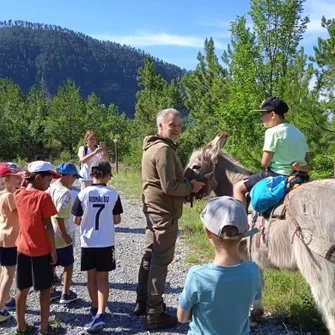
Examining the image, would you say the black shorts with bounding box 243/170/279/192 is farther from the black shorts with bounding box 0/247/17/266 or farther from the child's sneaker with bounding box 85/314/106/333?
the black shorts with bounding box 0/247/17/266

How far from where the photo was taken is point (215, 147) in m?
4.49

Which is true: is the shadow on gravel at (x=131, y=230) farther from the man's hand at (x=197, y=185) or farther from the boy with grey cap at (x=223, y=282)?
the boy with grey cap at (x=223, y=282)

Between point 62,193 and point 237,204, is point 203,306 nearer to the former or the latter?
point 237,204

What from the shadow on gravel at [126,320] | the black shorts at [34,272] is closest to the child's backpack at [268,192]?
the shadow on gravel at [126,320]

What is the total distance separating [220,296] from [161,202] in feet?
6.44

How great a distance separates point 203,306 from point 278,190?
1.88 metres

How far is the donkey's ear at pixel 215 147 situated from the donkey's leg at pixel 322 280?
1635mm

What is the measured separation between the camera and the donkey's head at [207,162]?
4438 millimetres

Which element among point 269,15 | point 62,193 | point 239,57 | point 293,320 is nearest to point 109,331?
point 62,193

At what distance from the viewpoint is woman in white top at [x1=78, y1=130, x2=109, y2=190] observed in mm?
7652

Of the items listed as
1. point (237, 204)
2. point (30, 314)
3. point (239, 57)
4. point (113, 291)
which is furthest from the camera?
point (239, 57)

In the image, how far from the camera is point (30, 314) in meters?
4.46

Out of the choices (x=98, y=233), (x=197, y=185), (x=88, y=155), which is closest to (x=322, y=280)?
(x=197, y=185)

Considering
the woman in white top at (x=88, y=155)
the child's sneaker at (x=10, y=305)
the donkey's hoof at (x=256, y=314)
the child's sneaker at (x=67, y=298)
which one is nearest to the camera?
the donkey's hoof at (x=256, y=314)
